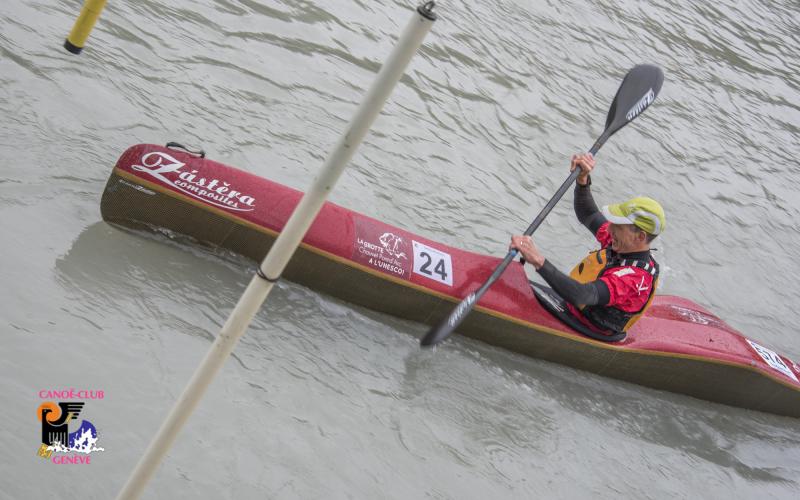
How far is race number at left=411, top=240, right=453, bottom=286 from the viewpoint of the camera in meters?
4.89

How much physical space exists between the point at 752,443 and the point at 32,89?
526 centimetres

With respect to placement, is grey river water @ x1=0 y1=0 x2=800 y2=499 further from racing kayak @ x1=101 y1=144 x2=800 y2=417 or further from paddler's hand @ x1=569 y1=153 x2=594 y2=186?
paddler's hand @ x1=569 y1=153 x2=594 y2=186

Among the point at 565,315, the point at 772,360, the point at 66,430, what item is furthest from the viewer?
the point at 772,360

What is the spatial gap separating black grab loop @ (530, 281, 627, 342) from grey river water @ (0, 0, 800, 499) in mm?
344

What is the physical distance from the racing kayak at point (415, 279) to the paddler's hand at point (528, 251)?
0.35 m

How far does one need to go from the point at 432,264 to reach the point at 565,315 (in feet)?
3.03

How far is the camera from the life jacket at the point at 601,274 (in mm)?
4918

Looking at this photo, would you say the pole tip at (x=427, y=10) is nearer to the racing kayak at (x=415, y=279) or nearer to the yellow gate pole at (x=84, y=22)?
the yellow gate pole at (x=84, y=22)

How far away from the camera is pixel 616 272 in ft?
16.0

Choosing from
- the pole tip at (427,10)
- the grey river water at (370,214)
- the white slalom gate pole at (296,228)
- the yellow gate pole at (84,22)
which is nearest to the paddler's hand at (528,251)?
the grey river water at (370,214)

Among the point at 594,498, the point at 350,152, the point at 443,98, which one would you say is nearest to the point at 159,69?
the point at 443,98

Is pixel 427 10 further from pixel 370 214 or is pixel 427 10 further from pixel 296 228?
pixel 370 214

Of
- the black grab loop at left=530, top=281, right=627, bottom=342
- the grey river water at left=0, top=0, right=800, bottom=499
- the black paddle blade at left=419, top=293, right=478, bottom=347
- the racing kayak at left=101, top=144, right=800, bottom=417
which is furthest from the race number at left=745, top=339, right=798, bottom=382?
the black paddle blade at left=419, top=293, right=478, bottom=347

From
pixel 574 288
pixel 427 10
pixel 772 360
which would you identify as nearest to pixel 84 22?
pixel 427 10
